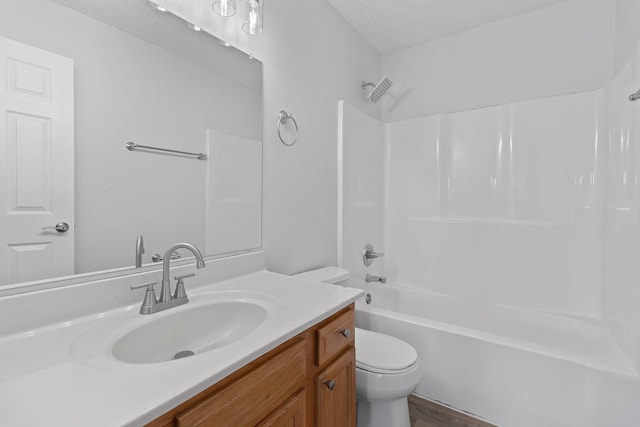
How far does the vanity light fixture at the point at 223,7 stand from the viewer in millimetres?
1295

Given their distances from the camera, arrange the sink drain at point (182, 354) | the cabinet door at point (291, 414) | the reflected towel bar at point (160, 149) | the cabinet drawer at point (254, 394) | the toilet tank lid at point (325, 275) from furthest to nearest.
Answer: the toilet tank lid at point (325, 275), the reflected towel bar at point (160, 149), the sink drain at point (182, 354), the cabinet door at point (291, 414), the cabinet drawer at point (254, 394)

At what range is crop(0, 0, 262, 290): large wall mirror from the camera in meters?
0.80

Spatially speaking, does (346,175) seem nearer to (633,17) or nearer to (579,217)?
(579,217)

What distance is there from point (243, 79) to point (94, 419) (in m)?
1.39

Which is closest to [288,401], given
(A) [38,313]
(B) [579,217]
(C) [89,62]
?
(A) [38,313]

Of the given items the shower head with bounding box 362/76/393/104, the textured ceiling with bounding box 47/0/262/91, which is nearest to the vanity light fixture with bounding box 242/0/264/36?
the textured ceiling with bounding box 47/0/262/91

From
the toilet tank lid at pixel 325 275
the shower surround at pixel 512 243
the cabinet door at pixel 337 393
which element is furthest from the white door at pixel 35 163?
the shower surround at pixel 512 243

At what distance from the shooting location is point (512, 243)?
7.13 feet

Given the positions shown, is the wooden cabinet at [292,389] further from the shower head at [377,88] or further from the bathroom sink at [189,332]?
the shower head at [377,88]

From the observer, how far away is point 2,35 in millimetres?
770

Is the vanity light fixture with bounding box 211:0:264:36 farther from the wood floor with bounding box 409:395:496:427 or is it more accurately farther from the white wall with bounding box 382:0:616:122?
the wood floor with bounding box 409:395:496:427

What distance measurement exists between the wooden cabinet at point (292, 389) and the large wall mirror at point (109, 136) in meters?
0.62

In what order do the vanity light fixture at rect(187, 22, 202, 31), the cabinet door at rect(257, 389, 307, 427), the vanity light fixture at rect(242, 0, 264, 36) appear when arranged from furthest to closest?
the vanity light fixture at rect(242, 0, 264, 36)
the vanity light fixture at rect(187, 22, 202, 31)
the cabinet door at rect(257, 389, 307, 427)

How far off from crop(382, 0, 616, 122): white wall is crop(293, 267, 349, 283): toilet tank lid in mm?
1635
